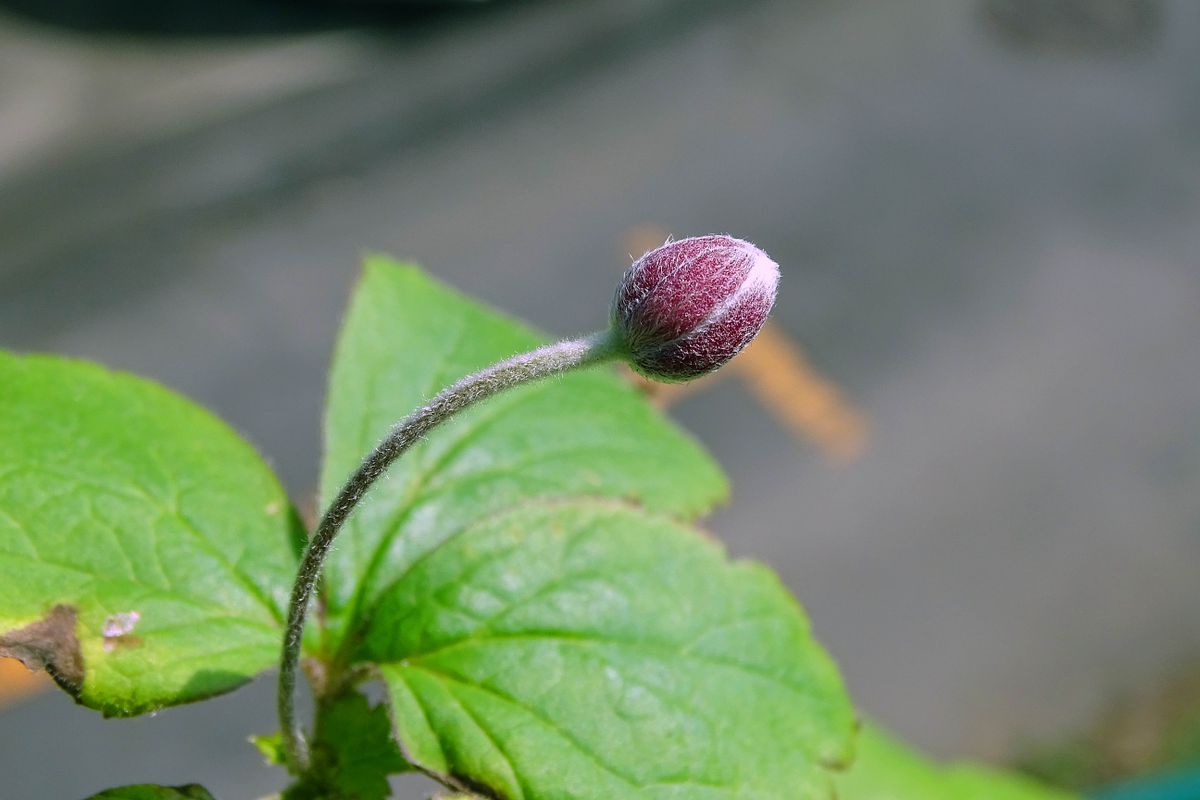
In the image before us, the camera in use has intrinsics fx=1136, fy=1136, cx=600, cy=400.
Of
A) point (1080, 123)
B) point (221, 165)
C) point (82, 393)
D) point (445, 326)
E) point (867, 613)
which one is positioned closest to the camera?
point (82, 393)

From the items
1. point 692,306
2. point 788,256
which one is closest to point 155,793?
point 692,306

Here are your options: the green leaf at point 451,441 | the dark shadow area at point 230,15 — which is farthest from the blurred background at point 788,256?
the green leaf at point 451,441

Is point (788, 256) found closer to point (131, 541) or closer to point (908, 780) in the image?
point (908, 780)

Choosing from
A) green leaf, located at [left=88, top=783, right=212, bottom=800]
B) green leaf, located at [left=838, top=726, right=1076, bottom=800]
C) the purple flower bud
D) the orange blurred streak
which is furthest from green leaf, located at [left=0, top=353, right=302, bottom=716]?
the orange blurred streak

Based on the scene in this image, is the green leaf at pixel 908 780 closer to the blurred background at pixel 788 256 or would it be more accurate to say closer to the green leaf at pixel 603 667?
the green leaf at pixel 603 667

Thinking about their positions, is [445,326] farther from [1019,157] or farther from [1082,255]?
[1019,157]

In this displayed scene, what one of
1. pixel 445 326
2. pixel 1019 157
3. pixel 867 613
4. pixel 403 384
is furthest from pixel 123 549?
pixel 1019 157
